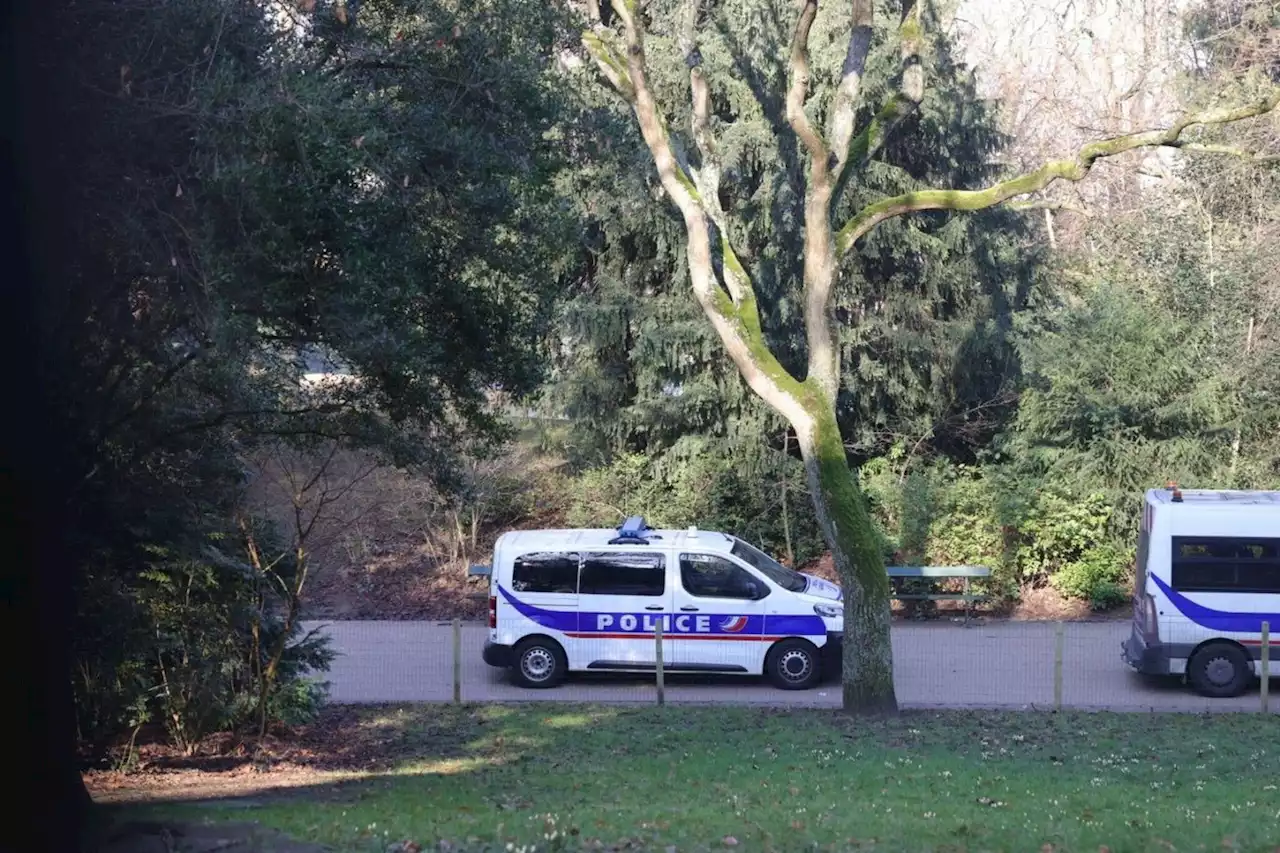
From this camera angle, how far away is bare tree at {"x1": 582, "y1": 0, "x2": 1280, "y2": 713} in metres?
14.7

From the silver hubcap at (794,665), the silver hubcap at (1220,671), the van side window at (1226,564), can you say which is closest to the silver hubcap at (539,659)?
the silver hubcap at (794,665)

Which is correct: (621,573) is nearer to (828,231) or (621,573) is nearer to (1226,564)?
(828,231)

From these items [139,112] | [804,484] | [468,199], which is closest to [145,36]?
[139,112]

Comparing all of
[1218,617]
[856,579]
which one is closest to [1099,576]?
[1218,617]

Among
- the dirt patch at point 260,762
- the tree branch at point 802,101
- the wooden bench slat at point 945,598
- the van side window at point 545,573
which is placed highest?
the tree branch at point 802,101

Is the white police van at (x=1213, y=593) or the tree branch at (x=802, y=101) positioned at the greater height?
the tree branch at (x=802, y=101)

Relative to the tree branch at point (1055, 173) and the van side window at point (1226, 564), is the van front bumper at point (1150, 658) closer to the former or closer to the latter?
the van side window at point (1226, 564)

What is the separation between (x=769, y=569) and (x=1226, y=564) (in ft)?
18.9

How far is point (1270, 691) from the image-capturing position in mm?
16391

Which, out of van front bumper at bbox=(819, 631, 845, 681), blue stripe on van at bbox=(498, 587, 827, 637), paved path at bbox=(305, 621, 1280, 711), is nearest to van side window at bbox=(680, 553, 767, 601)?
blue stripe on van at bbox=(498, 587, 827, 637)

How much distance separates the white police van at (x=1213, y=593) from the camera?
1628cm

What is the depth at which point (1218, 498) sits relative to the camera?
17.0m

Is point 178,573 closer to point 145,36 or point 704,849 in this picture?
point 145,36

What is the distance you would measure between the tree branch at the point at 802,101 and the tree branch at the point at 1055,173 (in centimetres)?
82
